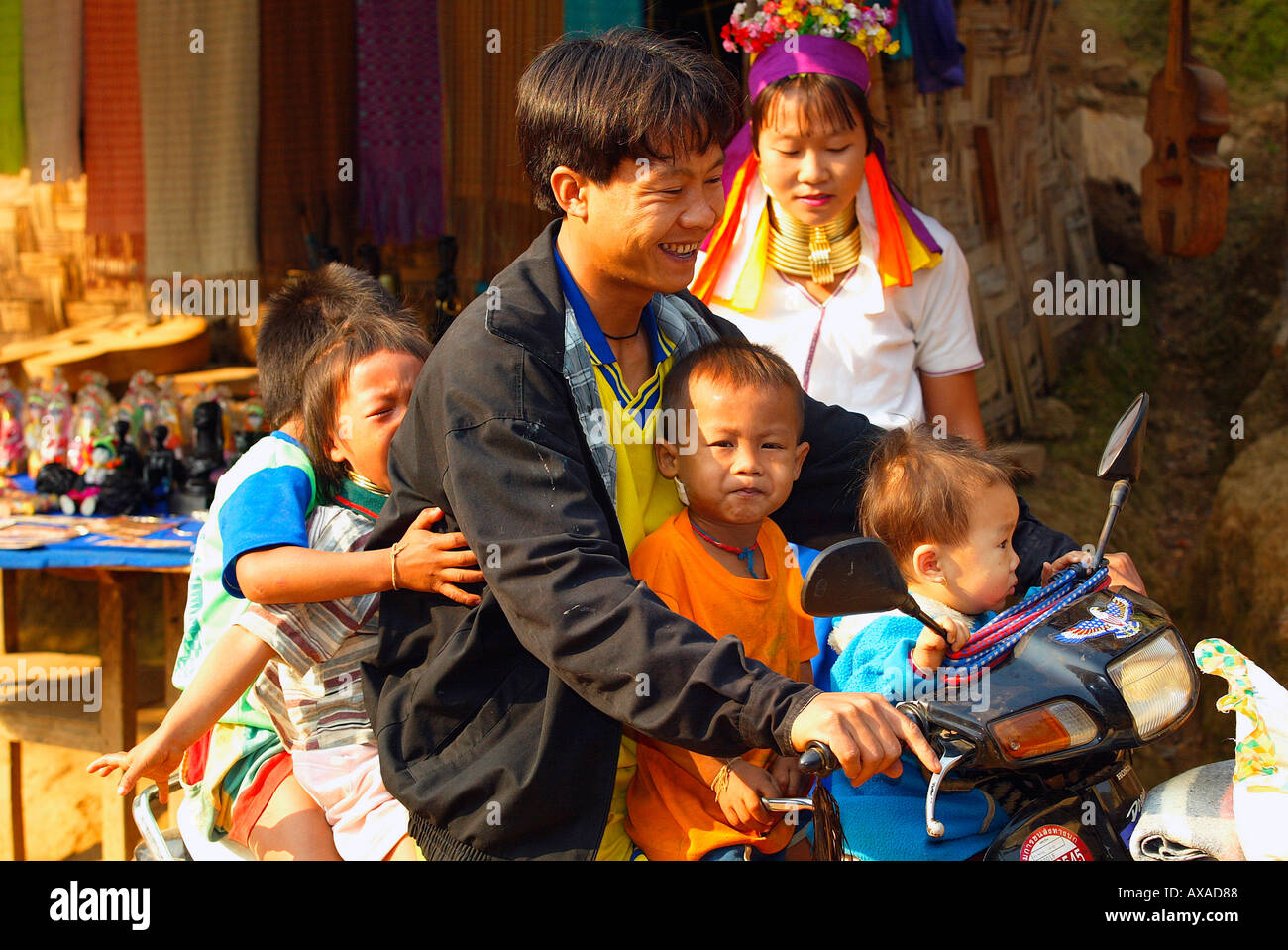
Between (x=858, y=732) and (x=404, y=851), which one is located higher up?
(x=858, y=732)

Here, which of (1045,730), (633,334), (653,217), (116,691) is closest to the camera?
(1045,730)

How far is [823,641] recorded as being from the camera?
96.2 inches

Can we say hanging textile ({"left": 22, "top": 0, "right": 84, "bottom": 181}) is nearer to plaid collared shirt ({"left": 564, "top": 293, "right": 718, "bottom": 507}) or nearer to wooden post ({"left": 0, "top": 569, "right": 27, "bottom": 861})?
wooden post ({"left": 0, "top": 569, "right": 27, "bottom": 861})

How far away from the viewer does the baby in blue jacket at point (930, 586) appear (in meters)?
2.03

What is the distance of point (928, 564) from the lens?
208 cm

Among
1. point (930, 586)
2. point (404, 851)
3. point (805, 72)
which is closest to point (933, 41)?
point (805, 72)

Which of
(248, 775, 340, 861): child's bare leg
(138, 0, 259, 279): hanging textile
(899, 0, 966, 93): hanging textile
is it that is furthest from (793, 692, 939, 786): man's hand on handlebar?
(138, 0, 259, 279): hanging textile

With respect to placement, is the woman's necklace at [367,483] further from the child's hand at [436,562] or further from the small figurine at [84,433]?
the small figurine at [84,433]

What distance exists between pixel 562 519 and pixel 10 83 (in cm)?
486

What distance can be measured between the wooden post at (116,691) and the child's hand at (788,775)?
10.3ft

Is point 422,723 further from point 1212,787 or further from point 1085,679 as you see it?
point 1212,787

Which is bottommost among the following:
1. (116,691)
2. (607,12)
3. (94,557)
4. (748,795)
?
(116,691)

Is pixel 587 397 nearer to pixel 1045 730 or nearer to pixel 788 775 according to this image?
pixel 788 775

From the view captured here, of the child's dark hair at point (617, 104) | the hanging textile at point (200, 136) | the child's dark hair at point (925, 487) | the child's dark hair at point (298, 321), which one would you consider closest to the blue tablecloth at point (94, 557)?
the child's dark hair at point (298, 321)
